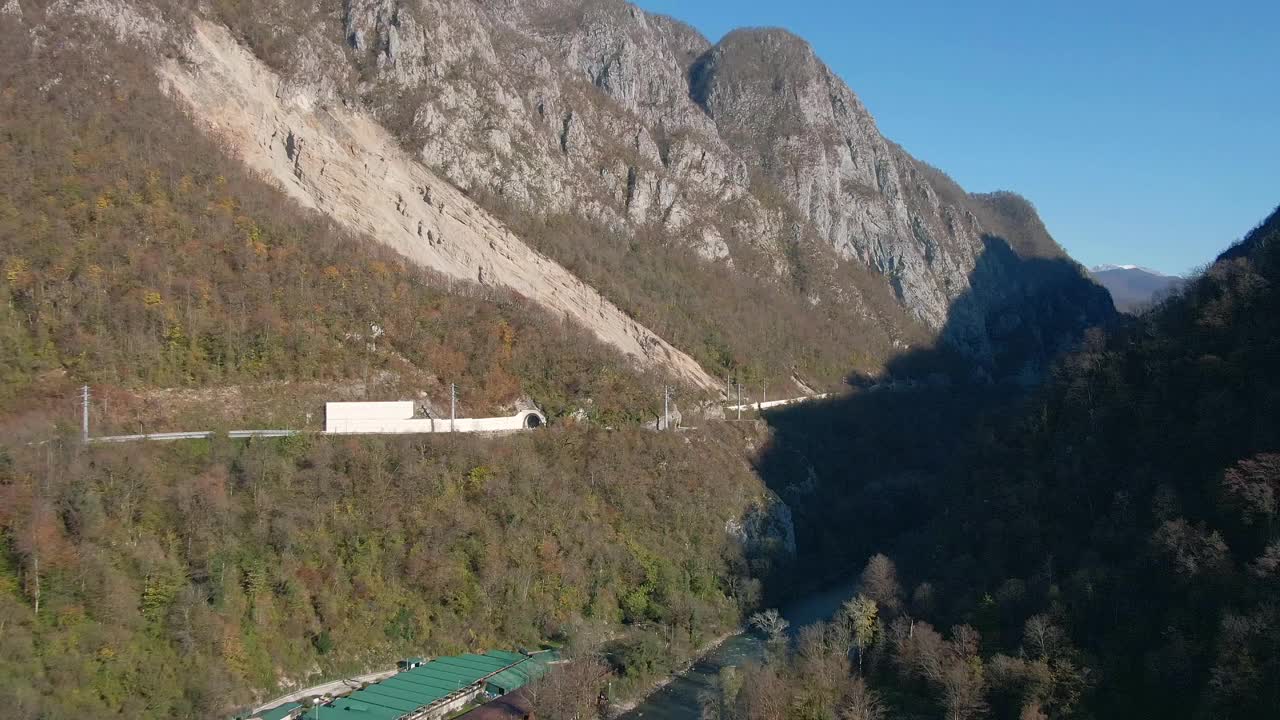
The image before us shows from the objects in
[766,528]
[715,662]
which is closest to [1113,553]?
[715,662]

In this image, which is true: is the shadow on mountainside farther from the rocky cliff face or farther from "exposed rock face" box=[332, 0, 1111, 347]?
"exposed rock face" box=[332, 0, 1111, 347]

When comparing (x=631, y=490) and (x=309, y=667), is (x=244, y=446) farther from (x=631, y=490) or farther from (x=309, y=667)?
(x=631, y=490)

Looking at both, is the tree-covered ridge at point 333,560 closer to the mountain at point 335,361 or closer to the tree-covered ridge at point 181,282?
the mountain at point 335,361

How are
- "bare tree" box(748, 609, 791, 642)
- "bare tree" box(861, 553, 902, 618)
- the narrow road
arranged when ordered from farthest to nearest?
1. "bare tree" box(748, 609, 791, 642)
2. "bare tree" box(861, 553, 902, 618)
3. the narrow road

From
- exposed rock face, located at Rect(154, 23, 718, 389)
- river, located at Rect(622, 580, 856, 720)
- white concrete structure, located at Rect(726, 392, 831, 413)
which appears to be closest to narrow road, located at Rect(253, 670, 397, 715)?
river, located at Rect(622, 580, 856, 720)

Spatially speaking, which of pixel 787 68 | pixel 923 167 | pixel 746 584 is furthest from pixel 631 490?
pixel 923 167

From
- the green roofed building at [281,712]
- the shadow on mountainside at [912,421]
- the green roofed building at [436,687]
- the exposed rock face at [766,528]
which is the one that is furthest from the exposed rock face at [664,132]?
the green roofed building at [281,712]
